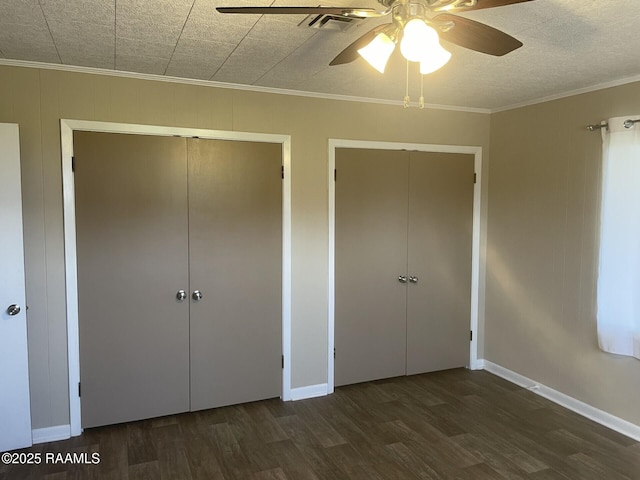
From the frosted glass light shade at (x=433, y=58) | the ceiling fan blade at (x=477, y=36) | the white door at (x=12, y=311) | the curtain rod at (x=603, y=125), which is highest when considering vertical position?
the ceiling fan blade at (x=477, y=36)

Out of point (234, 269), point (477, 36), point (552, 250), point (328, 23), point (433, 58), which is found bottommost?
point (234, 269)

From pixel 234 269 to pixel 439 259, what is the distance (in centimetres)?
179

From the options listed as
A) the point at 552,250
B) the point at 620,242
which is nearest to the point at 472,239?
the point at 552,250

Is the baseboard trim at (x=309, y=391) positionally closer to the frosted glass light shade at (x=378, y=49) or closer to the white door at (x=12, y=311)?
the white door at (x=12, y=311)

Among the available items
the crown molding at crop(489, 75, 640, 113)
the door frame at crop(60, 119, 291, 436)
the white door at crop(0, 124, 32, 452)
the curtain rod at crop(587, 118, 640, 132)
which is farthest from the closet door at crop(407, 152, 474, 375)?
the white door at crop(0, 124, 32, 452)

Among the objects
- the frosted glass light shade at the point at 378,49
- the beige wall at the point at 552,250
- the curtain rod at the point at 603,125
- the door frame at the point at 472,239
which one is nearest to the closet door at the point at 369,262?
the door frame at the point at 472,239

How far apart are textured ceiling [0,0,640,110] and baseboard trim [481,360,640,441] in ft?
7.39

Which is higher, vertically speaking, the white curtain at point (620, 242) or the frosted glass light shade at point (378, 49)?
the frosted glass light shade at point (378, 49)

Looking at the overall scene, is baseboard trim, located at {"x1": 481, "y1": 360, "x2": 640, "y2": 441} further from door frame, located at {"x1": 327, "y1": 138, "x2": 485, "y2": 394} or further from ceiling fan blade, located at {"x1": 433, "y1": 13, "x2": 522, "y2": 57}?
ceiling fan blade, located at {"x1": 433, "y1": 13, "x2": 522, "y2": 57}

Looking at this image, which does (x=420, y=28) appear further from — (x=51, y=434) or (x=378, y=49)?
(x=51, y=434)

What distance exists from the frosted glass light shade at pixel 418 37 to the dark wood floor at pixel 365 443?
223 centimetres

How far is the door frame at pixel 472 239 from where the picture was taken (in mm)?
3660

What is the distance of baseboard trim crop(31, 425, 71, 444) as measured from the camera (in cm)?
295

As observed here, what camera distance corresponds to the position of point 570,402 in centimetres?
352
